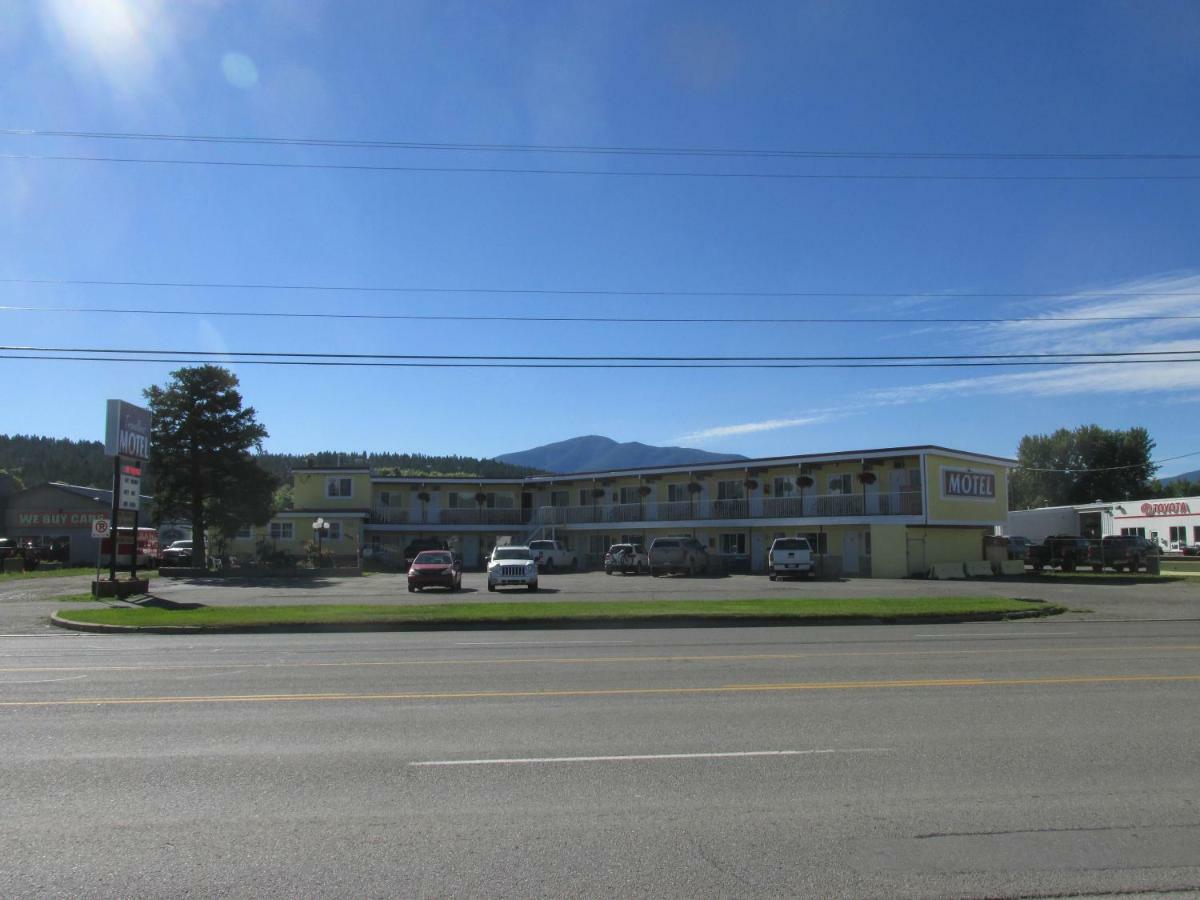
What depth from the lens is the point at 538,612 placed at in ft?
71.8

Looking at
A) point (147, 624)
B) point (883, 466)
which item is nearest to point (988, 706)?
point (147, 624)

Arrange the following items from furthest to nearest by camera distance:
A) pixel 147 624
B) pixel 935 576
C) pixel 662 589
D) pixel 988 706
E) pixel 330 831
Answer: pixel 935 576, pixel 662 589, pixel 147 624, pixel 988 706, pixel 330 831

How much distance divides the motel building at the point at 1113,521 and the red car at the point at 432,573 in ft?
177

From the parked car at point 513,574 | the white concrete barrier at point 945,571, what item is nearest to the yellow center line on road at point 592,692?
the parked car at point 513,574

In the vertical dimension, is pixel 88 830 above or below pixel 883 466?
below

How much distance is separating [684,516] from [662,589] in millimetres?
19801

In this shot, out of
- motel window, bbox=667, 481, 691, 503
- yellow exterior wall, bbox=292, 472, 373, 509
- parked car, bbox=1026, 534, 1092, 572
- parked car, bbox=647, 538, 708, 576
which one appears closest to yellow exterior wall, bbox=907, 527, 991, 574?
parked car, bbox=1026, 534, 1092, 572

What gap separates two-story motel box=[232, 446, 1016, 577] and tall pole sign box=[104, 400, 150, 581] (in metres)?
25.8

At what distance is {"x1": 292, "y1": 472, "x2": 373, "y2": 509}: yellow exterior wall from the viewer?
60656 millimetres

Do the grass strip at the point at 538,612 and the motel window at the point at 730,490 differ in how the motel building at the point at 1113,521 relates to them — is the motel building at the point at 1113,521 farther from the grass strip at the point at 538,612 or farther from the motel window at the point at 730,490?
the grass strip at the point at 538,612

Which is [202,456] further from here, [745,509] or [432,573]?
[745,509]

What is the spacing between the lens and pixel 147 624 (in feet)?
66.0

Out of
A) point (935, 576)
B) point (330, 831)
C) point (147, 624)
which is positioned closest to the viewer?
point (330, 831)

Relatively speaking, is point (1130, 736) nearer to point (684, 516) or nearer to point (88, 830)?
point (88, 830)
